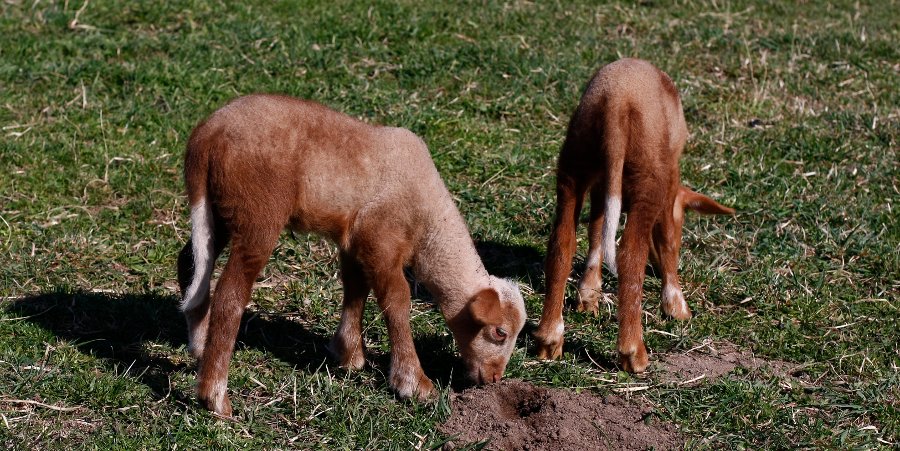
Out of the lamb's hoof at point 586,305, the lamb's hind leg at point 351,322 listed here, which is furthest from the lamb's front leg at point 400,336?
the lamb's hoof at point 586,305

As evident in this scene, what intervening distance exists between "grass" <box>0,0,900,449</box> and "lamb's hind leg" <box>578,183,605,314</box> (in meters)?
0.21

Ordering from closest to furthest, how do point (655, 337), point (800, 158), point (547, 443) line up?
point (547, 443)
point (655, 337)
point (800, 158)

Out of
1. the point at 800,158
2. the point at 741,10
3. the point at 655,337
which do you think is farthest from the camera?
the point at 741,10

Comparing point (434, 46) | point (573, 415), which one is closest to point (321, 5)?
point (434, 46)

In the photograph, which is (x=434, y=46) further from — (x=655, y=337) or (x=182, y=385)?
(x=182, y=385)

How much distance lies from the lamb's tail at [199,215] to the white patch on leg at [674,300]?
11.5 feet

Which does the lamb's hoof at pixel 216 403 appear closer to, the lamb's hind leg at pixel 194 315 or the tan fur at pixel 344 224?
the tan fur at pixel 344 224

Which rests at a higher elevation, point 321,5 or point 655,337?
point 321,5

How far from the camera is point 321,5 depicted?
501 inches

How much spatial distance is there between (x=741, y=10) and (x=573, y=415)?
8.92m

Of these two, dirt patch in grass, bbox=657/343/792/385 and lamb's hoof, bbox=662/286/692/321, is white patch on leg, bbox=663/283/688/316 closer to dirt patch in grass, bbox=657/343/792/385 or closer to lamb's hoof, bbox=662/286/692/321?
lamb's hoof, bbox=662/286/692/321

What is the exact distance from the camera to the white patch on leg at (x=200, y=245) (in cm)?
631

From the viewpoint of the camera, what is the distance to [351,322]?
729 cm

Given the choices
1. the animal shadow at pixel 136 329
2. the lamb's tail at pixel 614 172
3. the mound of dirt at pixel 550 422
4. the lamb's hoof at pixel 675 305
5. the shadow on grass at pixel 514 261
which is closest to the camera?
the mound of dirt at pixel 550 422
